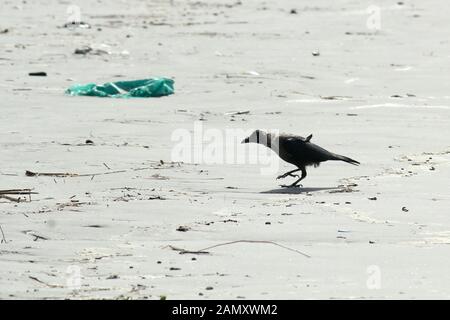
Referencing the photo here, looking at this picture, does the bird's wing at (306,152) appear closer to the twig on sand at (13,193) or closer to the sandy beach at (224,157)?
the sandy beach at (224,157)

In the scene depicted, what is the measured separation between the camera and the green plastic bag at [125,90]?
1351cm

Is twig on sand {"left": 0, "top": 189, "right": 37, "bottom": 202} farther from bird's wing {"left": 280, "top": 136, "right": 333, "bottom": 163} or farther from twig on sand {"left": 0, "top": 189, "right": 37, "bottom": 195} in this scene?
bird's wing {"left": 280, "top": 136, "right": 333, "bottom": 163}

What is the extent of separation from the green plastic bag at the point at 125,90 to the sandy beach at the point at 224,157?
197 millimetres

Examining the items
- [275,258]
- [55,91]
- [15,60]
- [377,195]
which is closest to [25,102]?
[55,91]

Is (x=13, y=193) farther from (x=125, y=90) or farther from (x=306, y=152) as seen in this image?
(x=125, y=90)

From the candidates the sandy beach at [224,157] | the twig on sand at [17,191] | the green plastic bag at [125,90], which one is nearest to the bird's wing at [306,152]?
the sandy beach at [224,157]

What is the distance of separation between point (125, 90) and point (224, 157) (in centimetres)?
356

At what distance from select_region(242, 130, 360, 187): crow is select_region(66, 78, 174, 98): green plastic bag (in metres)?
3.72

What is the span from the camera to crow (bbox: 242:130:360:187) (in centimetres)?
966

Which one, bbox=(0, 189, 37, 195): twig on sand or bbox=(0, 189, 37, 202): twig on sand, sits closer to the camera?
bbox=(0, 189, 37, 202): twig on sand

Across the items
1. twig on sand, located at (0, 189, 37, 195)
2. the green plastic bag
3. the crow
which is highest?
the crow

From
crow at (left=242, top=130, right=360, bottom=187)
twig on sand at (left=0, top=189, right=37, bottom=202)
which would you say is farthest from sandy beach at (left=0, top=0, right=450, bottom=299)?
crow at (left=242, top=130, right=360, bottom=187)
